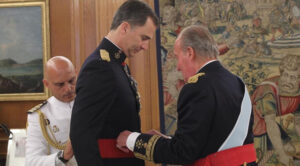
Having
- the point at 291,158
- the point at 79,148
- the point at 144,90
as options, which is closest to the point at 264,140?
the point at 291,158

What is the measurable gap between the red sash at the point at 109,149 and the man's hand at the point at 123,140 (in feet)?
0.09

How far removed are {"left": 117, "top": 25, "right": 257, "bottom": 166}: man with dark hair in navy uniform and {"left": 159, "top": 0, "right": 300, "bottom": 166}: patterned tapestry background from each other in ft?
7.30

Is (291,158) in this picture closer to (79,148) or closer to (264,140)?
(264,140)

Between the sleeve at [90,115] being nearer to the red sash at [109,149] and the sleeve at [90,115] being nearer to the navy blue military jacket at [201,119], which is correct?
the red sash at [109,149]

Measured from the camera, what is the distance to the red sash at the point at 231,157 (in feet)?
6.82

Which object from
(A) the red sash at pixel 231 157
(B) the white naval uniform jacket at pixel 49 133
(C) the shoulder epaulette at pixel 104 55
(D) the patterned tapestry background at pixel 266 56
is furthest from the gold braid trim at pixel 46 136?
(D) the patterned tapestry background at pixel 266 56

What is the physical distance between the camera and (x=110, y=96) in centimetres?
217

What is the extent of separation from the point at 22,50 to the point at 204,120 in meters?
4.15

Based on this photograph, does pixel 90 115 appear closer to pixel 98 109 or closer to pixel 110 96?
pixel 98 109

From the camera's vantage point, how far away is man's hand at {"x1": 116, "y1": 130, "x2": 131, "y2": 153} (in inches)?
86.8

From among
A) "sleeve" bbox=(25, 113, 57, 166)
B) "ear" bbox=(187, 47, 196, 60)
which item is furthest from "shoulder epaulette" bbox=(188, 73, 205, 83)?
"sleeve" bbox=(25, 113, 57, 166)

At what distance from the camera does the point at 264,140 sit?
4383 mm

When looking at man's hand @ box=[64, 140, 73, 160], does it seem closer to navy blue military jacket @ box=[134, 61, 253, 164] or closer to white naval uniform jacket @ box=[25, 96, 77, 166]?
white naval uniform jacket @ box=[25, 96, 77, 166]

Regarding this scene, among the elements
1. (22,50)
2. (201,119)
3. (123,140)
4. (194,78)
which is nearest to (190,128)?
(201,119)
